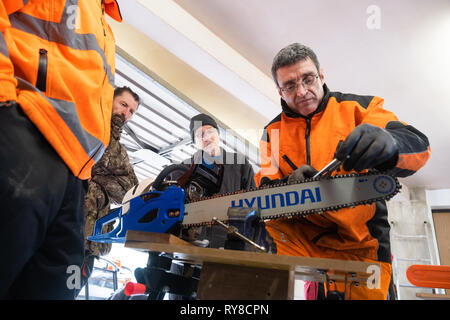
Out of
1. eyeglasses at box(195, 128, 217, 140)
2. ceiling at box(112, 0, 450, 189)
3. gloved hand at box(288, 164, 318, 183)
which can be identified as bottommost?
gloved hand at box(288, 164, 318, 183)

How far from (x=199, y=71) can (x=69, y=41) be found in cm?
283

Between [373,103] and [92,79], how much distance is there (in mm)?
1140

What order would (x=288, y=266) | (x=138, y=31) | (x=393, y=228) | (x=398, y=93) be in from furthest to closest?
(x=393, y=228) → (x=398, y=93) → (x=138, y=31) → (x=288, y=266)

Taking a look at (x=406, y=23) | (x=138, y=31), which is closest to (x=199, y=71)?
(x=138, y=31)

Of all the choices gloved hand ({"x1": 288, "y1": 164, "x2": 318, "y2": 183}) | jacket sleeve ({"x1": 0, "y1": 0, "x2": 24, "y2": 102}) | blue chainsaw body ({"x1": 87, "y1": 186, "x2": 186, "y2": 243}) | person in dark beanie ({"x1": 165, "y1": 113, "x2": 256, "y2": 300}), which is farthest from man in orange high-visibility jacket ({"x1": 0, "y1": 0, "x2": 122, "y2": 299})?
person in dark beanie ({"x1": 165, "y1": 113, "x2": 256, "y2": 300})

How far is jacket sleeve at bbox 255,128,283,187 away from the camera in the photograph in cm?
139

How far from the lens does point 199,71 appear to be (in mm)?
3725

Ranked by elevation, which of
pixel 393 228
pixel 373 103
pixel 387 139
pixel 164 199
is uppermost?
pixel 393 228

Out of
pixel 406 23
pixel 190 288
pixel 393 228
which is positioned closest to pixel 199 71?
pixel 406 23

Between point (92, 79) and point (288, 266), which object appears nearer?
point (288, 266)

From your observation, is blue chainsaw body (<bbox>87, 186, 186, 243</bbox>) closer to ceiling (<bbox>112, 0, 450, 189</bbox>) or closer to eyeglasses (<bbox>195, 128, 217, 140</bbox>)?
eyeglasses (<bbox>195, 128, 217, 140</bbox>)

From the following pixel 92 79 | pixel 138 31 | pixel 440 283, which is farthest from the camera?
pixel 138 31

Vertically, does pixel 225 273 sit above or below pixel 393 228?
below

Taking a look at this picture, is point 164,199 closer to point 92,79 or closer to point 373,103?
point 92,79
